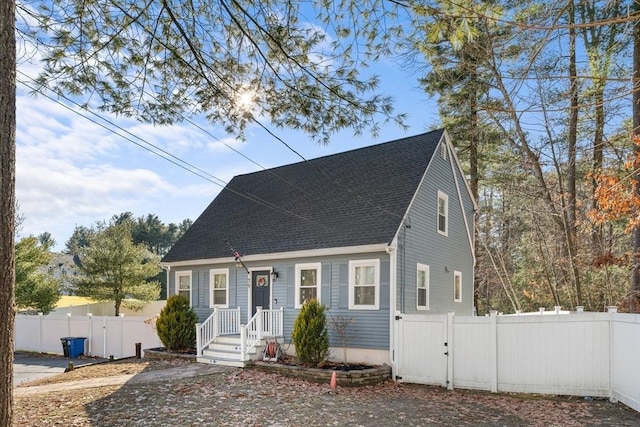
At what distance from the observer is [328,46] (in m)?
6.66

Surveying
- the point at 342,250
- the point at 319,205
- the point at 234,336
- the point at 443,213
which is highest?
the point at 319,205

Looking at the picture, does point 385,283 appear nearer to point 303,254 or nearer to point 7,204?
point 303,254

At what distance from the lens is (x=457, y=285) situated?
634 inches

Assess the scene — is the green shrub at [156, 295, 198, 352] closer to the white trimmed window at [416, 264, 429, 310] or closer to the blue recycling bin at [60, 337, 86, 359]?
the blue recycling bin at [60, 337, 86, 359]

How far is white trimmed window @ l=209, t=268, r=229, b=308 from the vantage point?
15.1m

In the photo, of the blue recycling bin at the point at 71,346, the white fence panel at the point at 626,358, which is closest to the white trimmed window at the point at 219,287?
the blue recycling bin at the point at 71,346

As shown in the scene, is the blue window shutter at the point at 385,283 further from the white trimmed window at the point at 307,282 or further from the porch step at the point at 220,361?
the porch step at the point at 220,361

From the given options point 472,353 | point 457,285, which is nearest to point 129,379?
point 472,353

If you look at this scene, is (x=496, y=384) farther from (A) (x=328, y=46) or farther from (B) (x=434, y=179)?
(A) (x=328, y=46)

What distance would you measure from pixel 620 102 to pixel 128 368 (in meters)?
14.8

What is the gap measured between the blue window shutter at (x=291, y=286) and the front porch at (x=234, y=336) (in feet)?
1.06

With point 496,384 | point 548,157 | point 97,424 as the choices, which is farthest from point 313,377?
point 548,157

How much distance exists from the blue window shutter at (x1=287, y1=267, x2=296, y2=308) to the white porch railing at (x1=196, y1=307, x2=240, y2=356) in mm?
1776

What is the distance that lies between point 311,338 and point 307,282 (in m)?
2.18
